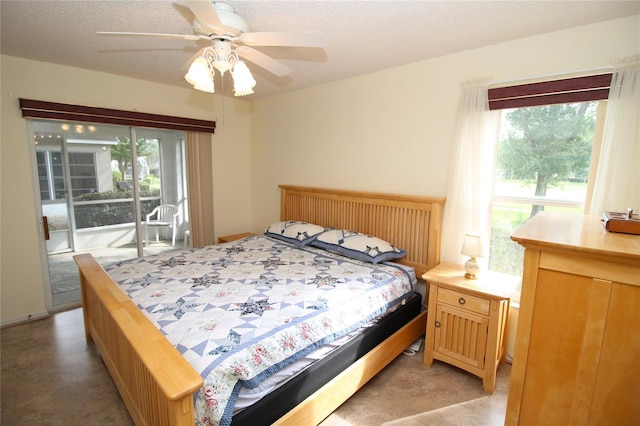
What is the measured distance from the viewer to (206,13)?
1.39 metres

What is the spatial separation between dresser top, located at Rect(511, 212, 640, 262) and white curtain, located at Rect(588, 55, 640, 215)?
748 mm

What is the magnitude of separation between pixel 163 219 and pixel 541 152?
13.4 feet

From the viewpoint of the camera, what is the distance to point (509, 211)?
248 centimetres

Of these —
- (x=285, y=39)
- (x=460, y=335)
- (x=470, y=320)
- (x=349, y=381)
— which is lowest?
(x=349, y=381)

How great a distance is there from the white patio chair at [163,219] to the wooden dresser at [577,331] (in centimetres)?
396

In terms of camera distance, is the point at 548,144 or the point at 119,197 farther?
the point at 119,197

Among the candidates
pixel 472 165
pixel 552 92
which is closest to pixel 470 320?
pixel 472 165

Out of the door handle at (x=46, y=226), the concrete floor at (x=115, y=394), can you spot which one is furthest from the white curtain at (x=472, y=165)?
the door handle at (x=46, y=226)

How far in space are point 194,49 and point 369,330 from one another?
2557mm

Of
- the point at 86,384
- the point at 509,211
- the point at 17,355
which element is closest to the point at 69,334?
the point at 17,355

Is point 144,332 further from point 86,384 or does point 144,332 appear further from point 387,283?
point 387,283

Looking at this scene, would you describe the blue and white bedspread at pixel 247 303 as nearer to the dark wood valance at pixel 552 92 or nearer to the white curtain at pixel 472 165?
the white curtain at pixel 472 165

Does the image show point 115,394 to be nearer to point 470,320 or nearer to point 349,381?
point 349,381

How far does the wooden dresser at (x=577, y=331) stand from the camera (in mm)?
943
